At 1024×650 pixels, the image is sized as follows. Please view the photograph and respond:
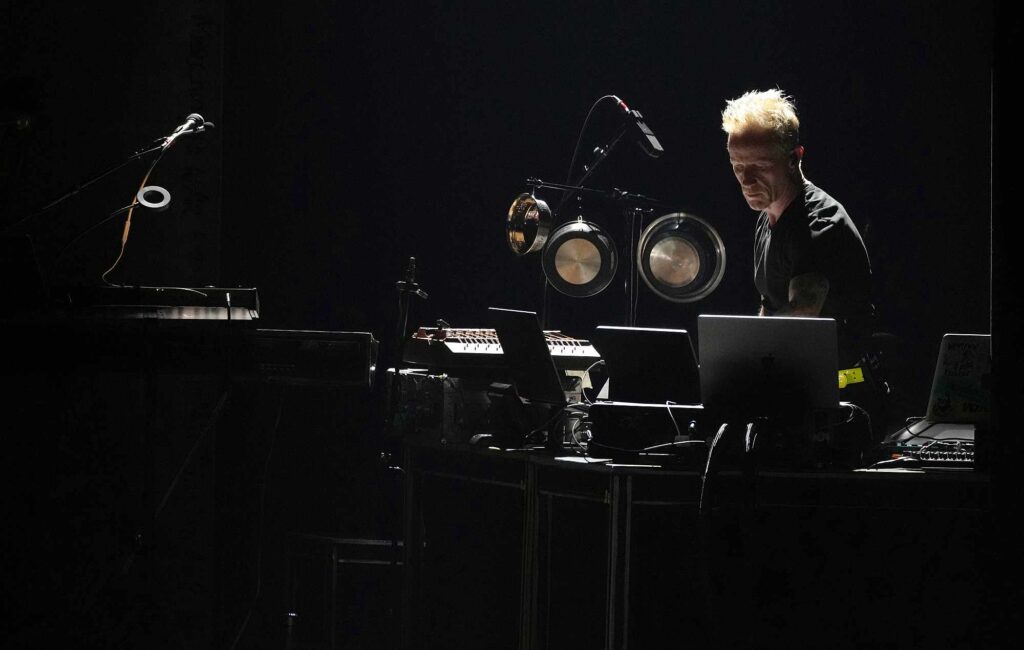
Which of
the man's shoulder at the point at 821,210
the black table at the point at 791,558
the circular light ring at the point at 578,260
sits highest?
the man's shoulder at the point at 821,210

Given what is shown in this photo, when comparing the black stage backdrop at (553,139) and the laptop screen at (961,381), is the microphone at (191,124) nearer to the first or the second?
the black stage backdrop at (553,139)

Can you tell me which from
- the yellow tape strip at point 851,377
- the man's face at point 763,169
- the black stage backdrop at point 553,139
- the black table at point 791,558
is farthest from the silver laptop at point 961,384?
the black stage backdrop at point 553,139

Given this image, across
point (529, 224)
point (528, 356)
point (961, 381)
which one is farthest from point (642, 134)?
point (961, 381)

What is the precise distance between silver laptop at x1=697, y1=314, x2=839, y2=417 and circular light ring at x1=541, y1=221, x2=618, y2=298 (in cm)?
163

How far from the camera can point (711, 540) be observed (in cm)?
275

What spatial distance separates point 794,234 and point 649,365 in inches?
34.3

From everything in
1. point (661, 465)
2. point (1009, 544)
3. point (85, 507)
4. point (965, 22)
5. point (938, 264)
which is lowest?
point (85, 507)

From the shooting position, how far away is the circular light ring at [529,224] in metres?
3.90

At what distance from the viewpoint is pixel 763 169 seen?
3.53 m

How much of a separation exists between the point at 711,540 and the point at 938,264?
10.3 ft

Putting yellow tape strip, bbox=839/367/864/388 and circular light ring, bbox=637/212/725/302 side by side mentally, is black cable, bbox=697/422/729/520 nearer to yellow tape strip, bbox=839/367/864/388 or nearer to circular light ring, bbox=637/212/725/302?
yellow tape strip, bbox=839/367/864/388

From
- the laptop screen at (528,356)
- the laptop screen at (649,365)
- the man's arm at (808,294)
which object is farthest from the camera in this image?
the man's arm at (808,294)

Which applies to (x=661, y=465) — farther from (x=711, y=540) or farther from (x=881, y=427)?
(x=881, y=427)

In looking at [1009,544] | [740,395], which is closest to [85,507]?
[740,395]
